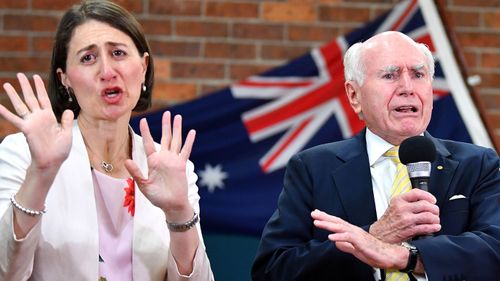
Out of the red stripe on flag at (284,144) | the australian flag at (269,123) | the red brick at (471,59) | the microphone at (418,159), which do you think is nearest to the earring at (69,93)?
the microphone at (418,159)

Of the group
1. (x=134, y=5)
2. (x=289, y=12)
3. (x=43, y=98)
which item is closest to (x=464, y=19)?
(x=289, y=12)

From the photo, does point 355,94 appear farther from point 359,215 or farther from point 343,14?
point 343,14

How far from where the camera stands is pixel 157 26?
5008 mm

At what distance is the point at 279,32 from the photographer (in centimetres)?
504

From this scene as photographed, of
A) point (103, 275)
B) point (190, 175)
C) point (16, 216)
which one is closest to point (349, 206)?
point (190, 175)

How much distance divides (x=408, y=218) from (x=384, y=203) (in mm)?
299

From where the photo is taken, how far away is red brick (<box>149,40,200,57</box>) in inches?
197

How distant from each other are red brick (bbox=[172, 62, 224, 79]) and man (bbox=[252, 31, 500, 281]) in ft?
6.14

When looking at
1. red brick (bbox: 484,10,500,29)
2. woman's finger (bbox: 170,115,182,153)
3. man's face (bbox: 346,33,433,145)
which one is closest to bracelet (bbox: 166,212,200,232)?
woman's finger (bbox: 170,115,182,153)

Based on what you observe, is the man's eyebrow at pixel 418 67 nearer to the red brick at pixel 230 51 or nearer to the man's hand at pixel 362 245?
the man's hand at pixel 362 245

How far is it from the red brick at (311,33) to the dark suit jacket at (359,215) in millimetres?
1982

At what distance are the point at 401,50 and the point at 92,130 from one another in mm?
955

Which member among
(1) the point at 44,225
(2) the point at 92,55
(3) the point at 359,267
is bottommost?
(3) the point at 359,267

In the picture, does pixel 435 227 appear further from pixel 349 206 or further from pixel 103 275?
pixel 103 275
